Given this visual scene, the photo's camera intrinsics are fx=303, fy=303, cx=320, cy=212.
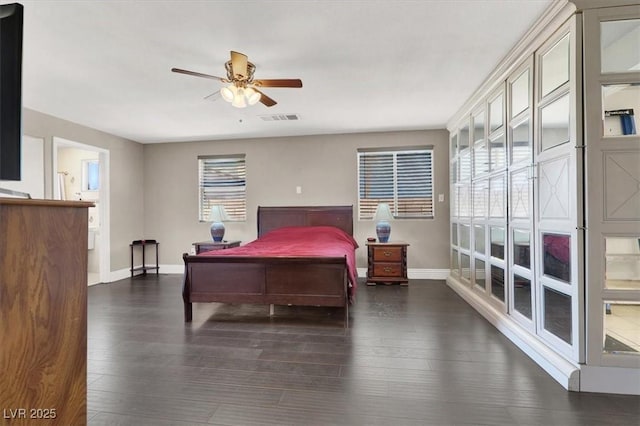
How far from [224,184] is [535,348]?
4.88 m

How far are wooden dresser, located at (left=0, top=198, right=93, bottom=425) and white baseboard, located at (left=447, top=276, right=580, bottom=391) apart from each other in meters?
2.47

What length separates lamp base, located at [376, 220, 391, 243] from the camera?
4633mm

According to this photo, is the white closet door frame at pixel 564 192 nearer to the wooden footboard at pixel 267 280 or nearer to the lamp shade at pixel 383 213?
the wooden footboard at pixel 267 280

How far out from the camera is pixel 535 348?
2.16 meters

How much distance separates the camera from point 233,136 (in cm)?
518

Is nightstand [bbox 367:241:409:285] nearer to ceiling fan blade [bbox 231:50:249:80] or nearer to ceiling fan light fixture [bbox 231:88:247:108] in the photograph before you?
ceiling fan light fixture [bbox 231:88:247:108]

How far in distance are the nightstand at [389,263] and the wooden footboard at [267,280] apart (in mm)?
1716

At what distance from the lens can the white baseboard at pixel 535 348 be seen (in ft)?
5.94

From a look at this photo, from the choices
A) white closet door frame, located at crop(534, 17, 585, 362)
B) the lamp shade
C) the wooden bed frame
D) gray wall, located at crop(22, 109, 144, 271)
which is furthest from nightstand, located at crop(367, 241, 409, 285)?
gray wall, located at crop(22, 109, 144, 271)

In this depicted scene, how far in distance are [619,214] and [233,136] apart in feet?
16.0

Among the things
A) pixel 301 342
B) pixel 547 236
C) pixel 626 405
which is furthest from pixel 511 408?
pixel 301 342

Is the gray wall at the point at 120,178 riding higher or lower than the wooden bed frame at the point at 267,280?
higher

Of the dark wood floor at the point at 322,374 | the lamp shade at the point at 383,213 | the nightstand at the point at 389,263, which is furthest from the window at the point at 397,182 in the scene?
the dark wood floor at the point at 322,374

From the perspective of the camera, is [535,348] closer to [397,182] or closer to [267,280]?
[267,280]
